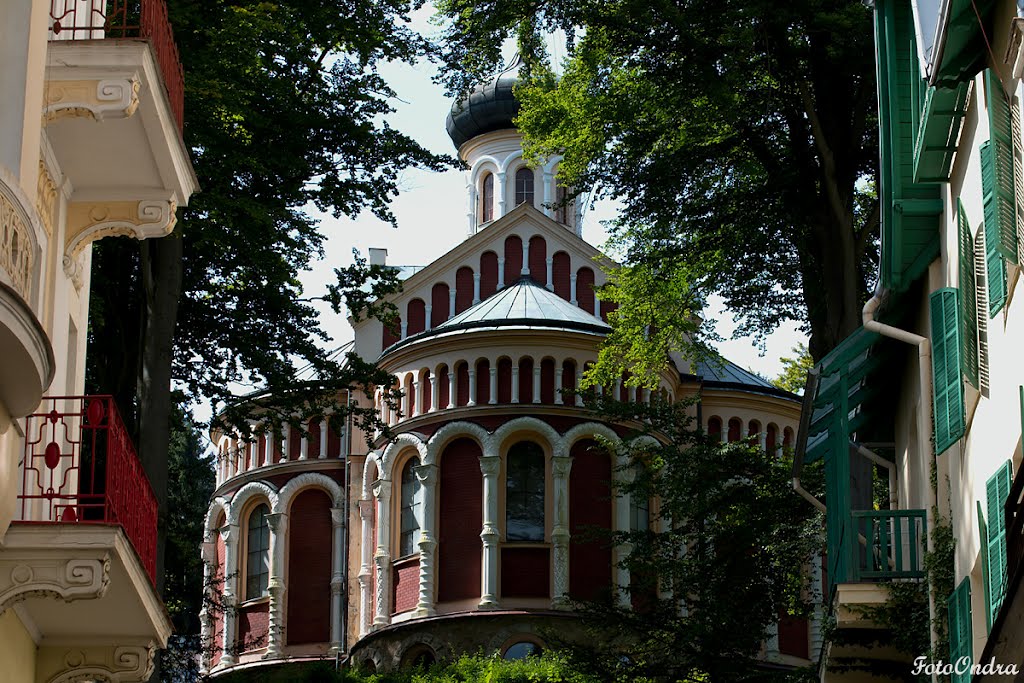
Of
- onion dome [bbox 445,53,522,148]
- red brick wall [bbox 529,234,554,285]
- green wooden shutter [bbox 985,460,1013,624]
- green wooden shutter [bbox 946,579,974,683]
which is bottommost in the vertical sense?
green wooden shutter [bbox 946,579,974,683]

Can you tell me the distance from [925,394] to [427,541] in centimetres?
2677

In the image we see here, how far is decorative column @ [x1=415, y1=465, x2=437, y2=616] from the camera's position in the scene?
4388 centimetres

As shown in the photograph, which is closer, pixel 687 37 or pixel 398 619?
pixel 687 37

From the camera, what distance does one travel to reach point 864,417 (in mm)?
23219

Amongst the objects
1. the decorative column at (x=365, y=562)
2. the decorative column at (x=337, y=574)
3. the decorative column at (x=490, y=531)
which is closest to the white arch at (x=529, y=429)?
the decorative column at (x=490, y=531)

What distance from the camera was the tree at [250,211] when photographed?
26109mm

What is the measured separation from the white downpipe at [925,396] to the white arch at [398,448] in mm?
26282

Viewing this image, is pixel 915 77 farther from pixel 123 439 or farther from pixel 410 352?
pixel 410 352

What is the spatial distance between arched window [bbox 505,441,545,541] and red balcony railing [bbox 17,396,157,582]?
29171mm

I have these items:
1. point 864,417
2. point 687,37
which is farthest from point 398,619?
point 864,417

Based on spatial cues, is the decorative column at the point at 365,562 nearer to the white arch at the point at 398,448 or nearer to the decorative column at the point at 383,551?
the decorative column at the point at 383,551

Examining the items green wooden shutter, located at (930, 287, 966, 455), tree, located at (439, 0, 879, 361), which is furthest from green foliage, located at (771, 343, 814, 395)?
green wooden shutter, located at (930, 287, 966, 455)

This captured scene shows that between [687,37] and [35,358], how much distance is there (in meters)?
18.3

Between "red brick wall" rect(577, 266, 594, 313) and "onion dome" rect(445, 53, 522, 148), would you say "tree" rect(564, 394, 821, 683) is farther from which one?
"onion dome" rect(445, 53, 522, 148)
